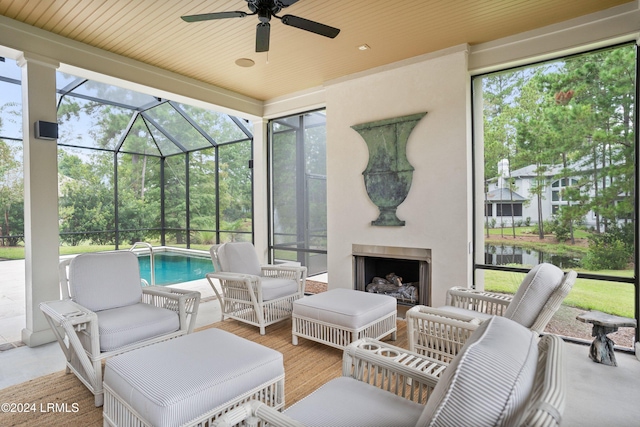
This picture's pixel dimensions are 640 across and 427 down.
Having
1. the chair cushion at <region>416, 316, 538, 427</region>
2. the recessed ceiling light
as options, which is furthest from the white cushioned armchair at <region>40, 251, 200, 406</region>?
the recessed ceiling light

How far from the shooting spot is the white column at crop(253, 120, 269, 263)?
5.72m

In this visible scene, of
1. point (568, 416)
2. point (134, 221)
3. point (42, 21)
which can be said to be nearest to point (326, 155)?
point (42, 21)

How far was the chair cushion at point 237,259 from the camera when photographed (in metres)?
3.92

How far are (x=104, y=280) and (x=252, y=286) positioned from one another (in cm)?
128

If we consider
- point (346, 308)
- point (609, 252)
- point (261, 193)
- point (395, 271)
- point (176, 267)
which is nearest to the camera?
point (346, 308)

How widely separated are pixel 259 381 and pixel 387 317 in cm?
165

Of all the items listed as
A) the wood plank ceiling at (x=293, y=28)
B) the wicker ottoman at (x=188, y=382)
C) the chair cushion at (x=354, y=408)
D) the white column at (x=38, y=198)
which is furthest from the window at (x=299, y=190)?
the chair cushion at (x=354, y=408)

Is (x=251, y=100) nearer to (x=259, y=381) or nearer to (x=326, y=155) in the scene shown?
(x=326, y=155)

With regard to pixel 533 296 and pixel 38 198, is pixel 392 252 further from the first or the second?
pixel 38 198

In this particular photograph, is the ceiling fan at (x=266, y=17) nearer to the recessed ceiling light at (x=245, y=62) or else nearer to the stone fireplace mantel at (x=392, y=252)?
the recessed ceiling light at (x=245, y=62)

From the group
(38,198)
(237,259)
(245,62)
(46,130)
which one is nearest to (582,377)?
(237,259)

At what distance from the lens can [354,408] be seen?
1.39 m

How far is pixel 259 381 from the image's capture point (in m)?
1.80

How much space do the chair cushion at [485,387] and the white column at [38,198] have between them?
12.4ft
